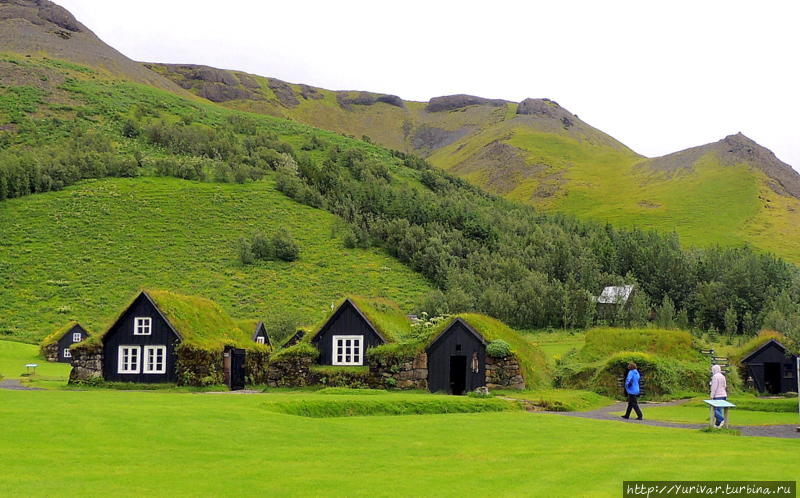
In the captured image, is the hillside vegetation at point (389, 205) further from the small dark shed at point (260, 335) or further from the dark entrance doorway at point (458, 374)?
the dark entrance doorway at point (458, 374)

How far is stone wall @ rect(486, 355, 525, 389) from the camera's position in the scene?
36.2 meters

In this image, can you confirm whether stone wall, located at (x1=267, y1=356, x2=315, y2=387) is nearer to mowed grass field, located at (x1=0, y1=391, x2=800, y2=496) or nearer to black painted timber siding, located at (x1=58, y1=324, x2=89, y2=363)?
mowed grass field, located at (x1=0, y1=391, x2=800, y2=496)

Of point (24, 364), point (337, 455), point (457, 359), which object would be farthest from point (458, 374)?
point (24, 364)

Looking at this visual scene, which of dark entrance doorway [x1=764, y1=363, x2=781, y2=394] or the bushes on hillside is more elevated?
the bushes on hillside

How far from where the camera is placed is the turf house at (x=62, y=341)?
6200cm

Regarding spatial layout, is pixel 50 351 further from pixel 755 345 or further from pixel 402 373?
pixel 755 345

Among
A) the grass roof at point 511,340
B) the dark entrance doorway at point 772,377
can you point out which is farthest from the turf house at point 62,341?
the dark entrance doorway at point 772,377

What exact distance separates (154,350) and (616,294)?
53.9 meters

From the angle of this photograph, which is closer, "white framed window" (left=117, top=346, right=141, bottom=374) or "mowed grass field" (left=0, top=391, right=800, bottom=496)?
"mowed grass field" (left=0, top=391, right=800, bottom=496)

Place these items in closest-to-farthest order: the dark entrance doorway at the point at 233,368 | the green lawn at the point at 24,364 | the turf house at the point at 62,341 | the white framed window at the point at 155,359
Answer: the white framed window at the point at 155,359 → the dark entrance doorway at the point at 233,368 → the green lawn at the point at 24,364 → the turf house at the point at 62,341

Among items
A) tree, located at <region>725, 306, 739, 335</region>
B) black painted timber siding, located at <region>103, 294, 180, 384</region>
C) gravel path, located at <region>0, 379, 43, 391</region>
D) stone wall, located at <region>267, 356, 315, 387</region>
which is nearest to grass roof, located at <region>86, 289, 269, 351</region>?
black painted timber siding, located at <region>103, 294, 180, 384</region>

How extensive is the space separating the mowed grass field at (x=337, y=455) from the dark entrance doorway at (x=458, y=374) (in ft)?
47.4

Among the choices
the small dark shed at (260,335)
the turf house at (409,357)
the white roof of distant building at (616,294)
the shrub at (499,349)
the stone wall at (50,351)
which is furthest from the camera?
the white roof of distant building at (616,294)

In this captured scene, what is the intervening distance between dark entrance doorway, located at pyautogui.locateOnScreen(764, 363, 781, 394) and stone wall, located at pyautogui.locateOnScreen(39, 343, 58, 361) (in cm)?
5307
